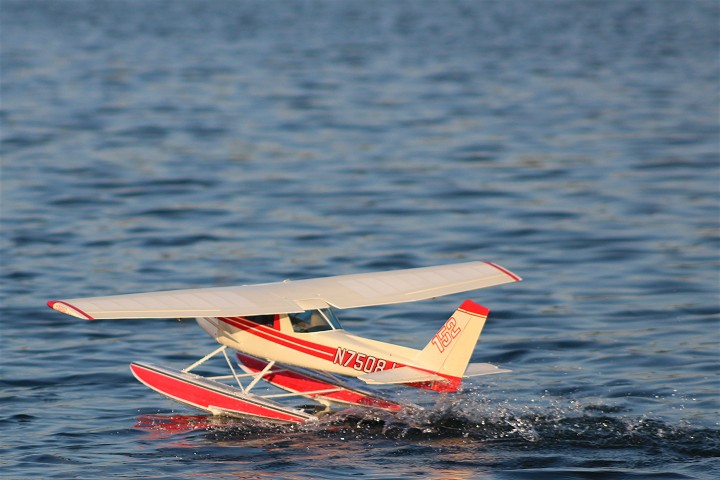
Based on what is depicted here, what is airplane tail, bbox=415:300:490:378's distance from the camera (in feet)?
54.3

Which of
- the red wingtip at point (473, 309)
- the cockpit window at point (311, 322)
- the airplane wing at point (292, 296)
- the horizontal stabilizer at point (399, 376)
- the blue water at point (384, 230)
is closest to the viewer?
the horizontal stabilizer at point (399, 376)

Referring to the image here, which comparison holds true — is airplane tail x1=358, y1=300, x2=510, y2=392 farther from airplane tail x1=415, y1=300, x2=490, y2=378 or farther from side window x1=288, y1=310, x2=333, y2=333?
side window x1=288, y1=310, x2=333, y2=333

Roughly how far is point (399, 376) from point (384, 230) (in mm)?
16280

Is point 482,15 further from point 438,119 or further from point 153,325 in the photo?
point 153,325

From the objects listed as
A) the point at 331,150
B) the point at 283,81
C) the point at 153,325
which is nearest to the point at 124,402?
the point at 153,325

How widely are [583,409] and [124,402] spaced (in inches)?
298

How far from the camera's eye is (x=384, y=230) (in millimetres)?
A: 32438

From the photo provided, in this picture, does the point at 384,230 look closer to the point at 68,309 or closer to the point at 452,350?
the point at 452,350

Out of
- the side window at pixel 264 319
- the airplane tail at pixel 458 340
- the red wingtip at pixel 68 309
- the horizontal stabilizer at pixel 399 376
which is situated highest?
the red wingtip at pixel 68 309

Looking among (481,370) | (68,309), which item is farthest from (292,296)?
(68,309)

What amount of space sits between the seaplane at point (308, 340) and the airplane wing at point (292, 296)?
0.05 ft

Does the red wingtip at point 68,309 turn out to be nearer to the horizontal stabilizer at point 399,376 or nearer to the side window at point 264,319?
the side window at point 264,319

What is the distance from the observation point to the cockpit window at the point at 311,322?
57.9ft

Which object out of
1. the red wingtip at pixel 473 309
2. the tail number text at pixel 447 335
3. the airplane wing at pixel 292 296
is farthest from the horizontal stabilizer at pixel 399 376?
the airplane wing at pixel 292 296
